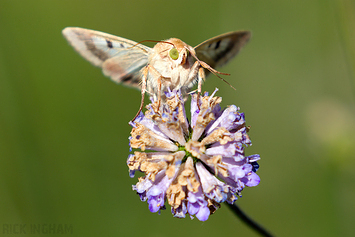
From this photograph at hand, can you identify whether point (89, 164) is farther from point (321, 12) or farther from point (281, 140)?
point (321, 12)

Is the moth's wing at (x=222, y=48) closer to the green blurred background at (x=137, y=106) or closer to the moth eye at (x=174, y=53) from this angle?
the moth eye at (x=174, y=53)

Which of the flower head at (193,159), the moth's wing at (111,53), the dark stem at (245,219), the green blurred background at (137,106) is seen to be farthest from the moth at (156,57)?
the green blurred background at (137,106)

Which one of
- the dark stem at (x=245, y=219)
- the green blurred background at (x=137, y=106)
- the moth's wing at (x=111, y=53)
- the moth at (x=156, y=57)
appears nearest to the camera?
the dark stem at (x=245, y=219)

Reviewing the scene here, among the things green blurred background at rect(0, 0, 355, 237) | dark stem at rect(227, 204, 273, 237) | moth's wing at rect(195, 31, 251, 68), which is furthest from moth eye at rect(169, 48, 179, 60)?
green blurred background at rect(0, 0, 355, 237)

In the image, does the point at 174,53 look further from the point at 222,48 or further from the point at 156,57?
the point at 222,48

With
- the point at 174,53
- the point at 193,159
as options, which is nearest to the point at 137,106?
the point at 174,53

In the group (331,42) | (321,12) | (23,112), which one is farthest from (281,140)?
(23,112)
